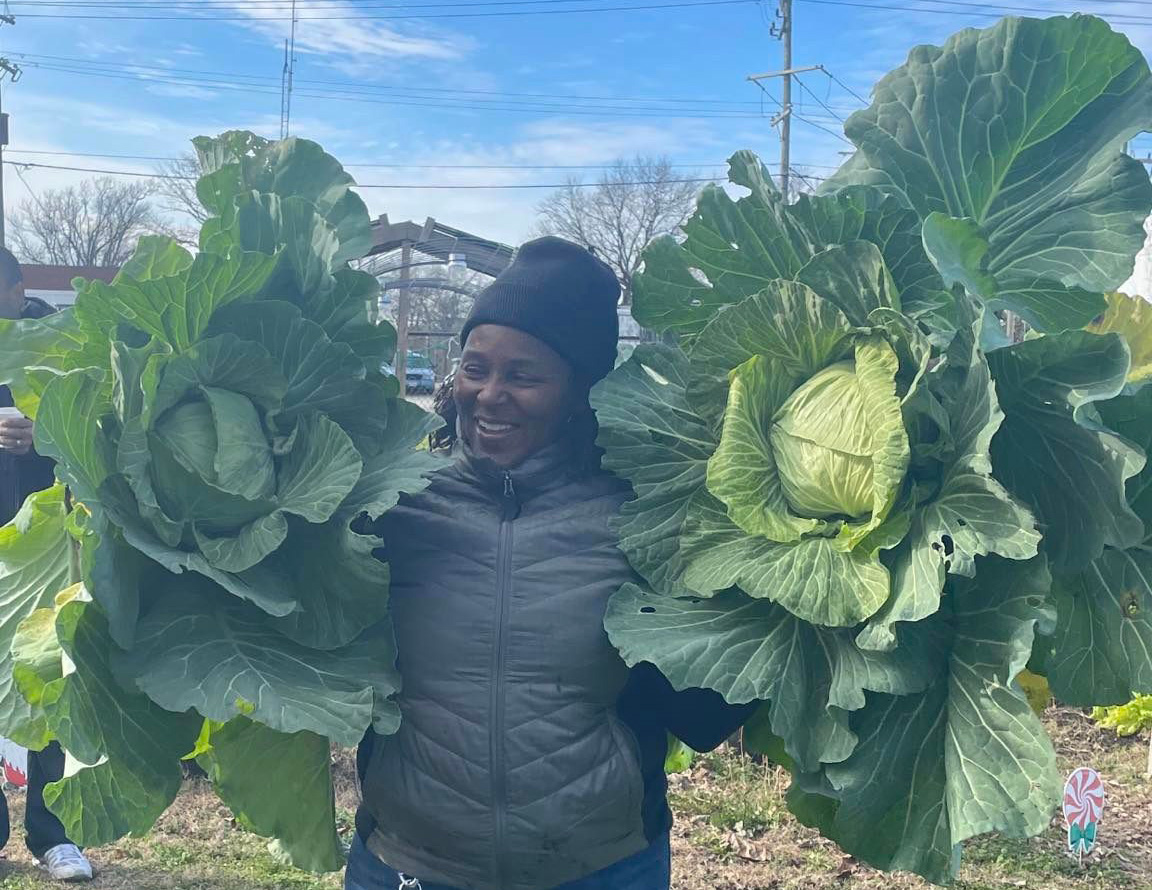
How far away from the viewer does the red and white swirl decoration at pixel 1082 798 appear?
386cm

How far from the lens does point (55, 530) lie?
1824mm

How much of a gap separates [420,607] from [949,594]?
91 centimetres

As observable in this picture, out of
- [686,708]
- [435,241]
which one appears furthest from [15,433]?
[435,241]

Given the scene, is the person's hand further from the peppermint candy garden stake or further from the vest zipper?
the peppermint candy garden stake

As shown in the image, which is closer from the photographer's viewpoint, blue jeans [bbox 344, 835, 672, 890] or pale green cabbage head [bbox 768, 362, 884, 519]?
pale green cabbage head [bbox 768, 362, 884, 519]

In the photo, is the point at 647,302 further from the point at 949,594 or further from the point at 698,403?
the point at 949,594

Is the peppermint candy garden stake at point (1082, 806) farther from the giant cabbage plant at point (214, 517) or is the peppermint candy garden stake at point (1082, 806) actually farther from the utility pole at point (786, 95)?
the utility pole at point (786, 95)

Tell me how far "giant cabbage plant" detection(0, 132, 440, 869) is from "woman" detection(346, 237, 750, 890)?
0.12 metres

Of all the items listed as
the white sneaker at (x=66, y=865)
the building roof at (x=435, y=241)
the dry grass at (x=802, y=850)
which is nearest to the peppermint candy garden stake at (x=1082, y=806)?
the dry grass at (x=802, y=850)

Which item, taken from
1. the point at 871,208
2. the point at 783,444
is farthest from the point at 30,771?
the point at 871,208

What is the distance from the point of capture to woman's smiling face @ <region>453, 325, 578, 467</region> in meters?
2.02

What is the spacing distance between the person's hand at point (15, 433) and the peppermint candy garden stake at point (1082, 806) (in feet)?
12.5

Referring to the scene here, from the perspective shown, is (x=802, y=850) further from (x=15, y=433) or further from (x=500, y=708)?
(x=15, y=433)

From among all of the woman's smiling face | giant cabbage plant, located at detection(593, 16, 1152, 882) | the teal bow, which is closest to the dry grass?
the teal bow
